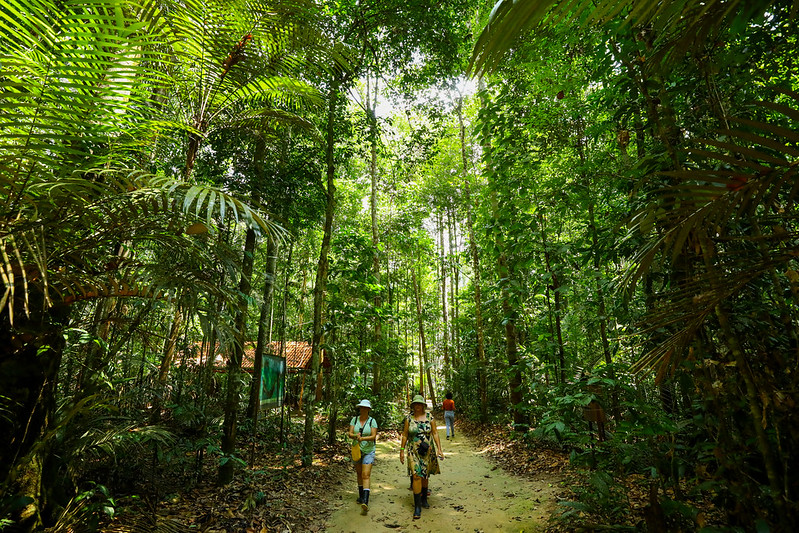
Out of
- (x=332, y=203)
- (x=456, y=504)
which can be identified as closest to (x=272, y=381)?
(x=332, y=203)

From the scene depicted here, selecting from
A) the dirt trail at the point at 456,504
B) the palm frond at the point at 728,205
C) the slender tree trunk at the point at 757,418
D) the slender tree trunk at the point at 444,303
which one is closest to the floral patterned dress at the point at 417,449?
Answer: the dirt trail at the point at 456,504

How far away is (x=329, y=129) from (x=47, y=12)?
5.00 meters

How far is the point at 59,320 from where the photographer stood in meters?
2.76

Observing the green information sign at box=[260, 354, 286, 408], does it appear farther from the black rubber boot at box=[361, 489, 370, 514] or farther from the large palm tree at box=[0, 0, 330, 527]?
the large palm tree at box=[0, 0, 330, 527]

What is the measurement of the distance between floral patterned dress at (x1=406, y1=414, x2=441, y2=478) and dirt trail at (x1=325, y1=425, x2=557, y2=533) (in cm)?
53

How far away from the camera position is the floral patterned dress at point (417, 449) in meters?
5.27

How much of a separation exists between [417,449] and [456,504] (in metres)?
1.00

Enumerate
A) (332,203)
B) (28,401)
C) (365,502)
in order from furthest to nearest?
(332,203) → (365,502) → (28,401)

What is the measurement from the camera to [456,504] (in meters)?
5.43

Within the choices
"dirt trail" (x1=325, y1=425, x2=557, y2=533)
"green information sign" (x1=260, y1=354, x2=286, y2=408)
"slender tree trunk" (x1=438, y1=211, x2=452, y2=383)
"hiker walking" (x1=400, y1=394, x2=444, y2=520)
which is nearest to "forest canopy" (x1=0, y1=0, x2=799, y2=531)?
"green information sign" (x1=260, y1=354, x2=286, y2=408)

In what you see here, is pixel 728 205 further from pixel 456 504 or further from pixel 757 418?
pixel 456 504

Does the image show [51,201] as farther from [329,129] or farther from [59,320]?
[329,129]

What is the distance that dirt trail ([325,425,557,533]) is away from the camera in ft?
15.1

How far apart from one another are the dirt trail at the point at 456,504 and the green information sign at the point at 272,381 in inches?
79.8
